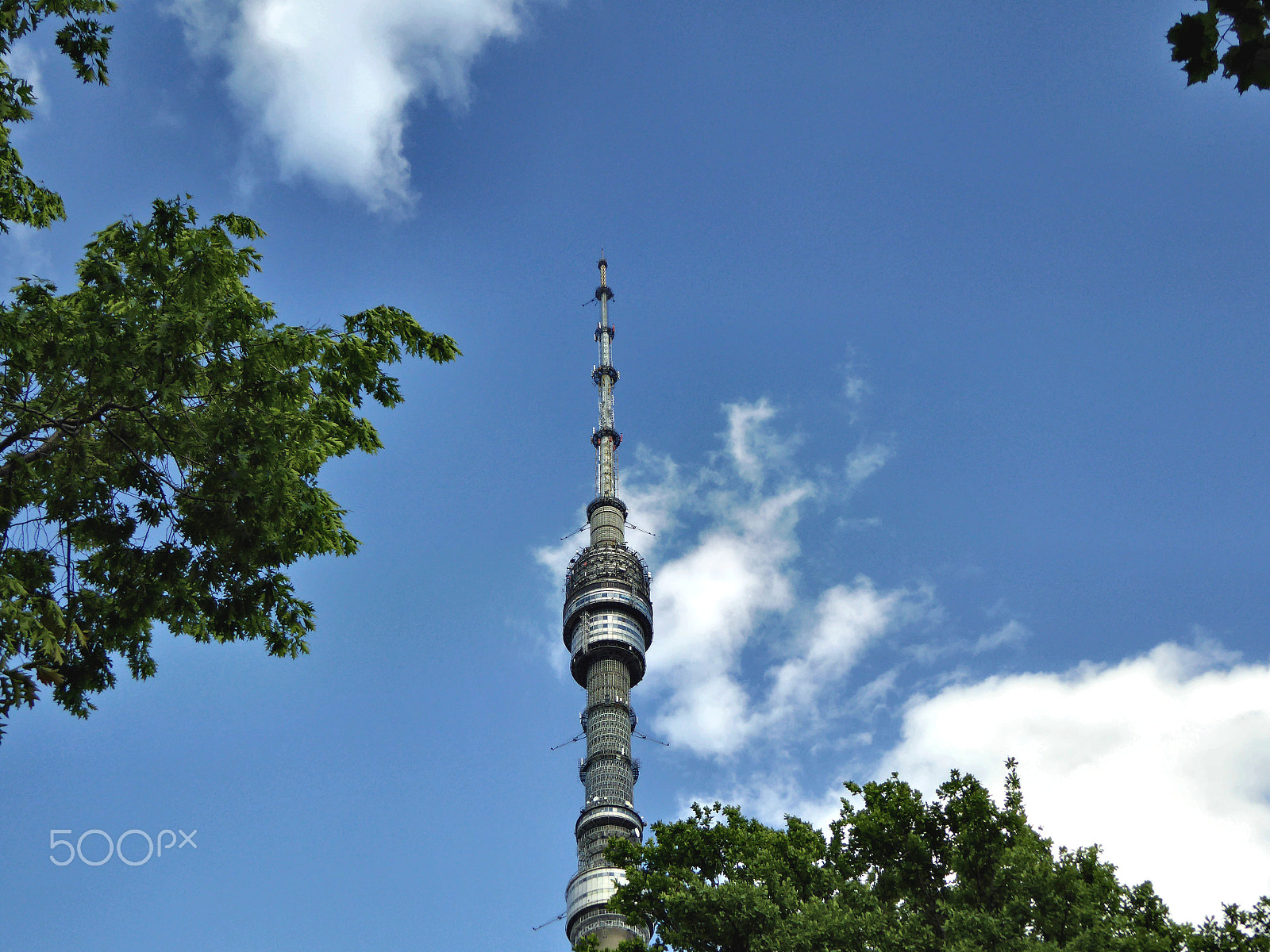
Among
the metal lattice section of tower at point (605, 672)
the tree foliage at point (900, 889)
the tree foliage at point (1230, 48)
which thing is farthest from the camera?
the metal lattice section of tower at point (605, 672)

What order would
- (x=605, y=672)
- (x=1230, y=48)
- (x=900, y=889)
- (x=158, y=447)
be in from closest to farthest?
1. (x=1230, y=48)
2. (x=158, y=447)
3. (x=900, y=889)
4. (x=605, y=672)

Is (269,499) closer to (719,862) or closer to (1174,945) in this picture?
(719,862)

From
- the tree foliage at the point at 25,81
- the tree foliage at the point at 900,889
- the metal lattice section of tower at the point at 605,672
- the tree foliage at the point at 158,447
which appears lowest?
the tree foliage at the point at 900,889

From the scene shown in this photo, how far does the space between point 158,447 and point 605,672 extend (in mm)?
93061

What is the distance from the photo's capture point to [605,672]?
103500 mm

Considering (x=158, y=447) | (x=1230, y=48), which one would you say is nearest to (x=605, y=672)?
(x=158, y=447)

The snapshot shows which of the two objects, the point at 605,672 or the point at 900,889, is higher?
the point at 605,672

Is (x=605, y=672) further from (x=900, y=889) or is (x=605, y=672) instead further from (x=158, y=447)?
(x=158, y=447)

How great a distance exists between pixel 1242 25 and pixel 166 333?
12.2m

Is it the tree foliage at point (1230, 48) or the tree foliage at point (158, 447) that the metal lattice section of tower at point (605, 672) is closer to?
the tree foliage at point (158, 447)

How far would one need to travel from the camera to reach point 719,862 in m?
23.2

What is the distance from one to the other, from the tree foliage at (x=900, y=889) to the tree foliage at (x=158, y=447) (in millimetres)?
11787

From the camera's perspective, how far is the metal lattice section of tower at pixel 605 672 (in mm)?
88750

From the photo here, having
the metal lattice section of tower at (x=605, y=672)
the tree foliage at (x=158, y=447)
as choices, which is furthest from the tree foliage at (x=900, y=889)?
the metal lattice section of tower at (x=605, y=672)
